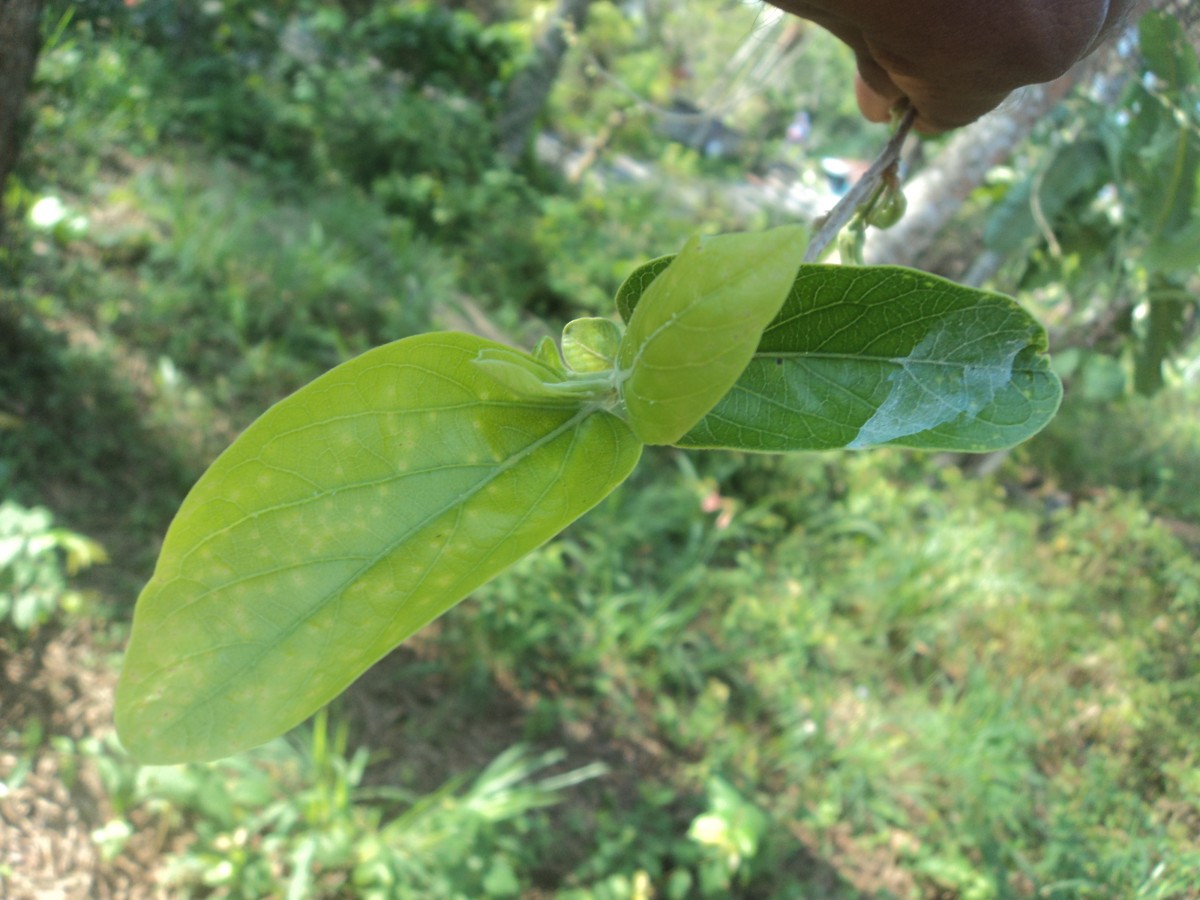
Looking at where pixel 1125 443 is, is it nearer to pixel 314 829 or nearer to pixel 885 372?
pixel 314 829

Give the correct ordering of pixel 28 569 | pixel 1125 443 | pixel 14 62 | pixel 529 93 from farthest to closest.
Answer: pixel 529 93 → pixel 1125 443 → pixel 28 569 → pixel 14 62

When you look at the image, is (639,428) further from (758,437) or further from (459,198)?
(459,198)

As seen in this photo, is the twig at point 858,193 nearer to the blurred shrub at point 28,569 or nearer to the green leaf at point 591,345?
the green leaf at point 591,345

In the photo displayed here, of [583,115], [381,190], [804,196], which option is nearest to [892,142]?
[381,190]

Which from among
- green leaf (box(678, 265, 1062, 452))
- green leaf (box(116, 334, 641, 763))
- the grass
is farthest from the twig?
the grass

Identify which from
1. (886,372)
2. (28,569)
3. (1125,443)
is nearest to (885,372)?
(886,372)

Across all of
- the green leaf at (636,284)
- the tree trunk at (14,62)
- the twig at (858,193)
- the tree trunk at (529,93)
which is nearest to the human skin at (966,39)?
the twig at (858,193)
